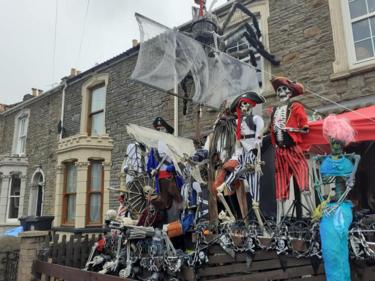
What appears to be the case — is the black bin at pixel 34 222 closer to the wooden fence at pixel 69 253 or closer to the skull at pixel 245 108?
the wooden fence at pixel 69 253

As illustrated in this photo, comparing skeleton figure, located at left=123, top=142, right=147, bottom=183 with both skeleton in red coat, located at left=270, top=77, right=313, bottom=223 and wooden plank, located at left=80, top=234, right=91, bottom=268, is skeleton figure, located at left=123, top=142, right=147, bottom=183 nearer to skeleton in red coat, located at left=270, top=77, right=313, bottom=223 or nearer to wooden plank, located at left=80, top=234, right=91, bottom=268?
wooden plank, located at left=80, top=234, right=91, bottom=268

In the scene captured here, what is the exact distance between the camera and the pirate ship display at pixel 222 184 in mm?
3520

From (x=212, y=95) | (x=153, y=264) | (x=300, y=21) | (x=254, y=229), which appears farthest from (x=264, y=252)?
(x=300, y=21)

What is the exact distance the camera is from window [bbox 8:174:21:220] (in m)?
15.6

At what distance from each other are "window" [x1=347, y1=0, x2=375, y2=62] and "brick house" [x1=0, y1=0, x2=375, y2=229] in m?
0.02

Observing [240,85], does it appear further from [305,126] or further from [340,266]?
[340,266]

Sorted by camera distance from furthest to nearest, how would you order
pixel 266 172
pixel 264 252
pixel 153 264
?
pixel 266 172 < pixel 153 264 < pixel 264 252

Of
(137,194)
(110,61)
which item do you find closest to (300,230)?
(137,194)

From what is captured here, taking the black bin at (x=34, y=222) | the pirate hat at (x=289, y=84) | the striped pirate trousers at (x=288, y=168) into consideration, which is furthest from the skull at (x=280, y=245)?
the black bin at (x=34, y=222)

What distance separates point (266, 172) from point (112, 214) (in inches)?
106

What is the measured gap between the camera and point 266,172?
229 inches

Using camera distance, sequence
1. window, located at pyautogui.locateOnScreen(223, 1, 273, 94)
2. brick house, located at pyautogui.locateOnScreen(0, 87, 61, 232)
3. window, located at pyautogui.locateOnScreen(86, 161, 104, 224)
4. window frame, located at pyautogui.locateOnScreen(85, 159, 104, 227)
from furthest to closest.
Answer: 1. brick house, located at pyautogui.locateOnScreen(0, 87, 61, 232)
2. window, located at pyautogui.locateOnScreen(86, 161, 104, 224)
3. window frame, located at pyautogui.locateOnScreen(85, 159, 104, 227)
4. window, located at pyautogui.locateOnScreen(223, 1, 273, 94)

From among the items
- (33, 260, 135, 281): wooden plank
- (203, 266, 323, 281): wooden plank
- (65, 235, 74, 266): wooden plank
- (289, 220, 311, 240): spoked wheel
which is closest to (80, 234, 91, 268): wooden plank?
(65, 235, 74, 266): wooden plank

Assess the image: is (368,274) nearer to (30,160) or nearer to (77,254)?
(77,254)
